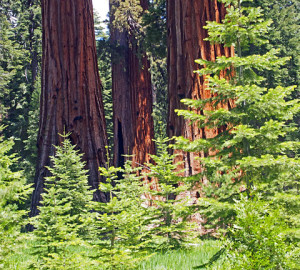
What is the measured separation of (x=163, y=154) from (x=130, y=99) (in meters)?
8.47

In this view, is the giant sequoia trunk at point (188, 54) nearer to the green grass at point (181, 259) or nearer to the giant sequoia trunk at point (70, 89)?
the green grass at point (181, 259)

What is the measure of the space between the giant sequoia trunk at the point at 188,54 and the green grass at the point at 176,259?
5.66ft

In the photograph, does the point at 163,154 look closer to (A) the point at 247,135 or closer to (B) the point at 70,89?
(A) the point at 247,135

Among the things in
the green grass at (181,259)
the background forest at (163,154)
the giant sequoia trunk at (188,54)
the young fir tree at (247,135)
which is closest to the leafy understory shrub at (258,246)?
the background forest at (163,154)

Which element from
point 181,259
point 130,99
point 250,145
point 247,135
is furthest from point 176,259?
point 130,99

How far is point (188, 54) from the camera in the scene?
22.2 feet

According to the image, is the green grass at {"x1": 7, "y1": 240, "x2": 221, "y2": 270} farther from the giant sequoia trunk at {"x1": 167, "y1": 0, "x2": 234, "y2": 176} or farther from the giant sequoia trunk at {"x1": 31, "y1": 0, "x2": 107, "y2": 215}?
the giant sequoia trunk at {"x1": 31, "y1": 0, "x2": 107, "y2": 215}

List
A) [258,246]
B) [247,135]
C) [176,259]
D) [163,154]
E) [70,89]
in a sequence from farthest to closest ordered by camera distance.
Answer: [70,89] → [163,154] → [176,259] → [247,135] → [258,246]

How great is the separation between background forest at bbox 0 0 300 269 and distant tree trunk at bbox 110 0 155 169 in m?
0.05

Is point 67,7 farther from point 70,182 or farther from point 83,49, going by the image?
point 70,182

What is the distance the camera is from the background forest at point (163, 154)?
3.59m

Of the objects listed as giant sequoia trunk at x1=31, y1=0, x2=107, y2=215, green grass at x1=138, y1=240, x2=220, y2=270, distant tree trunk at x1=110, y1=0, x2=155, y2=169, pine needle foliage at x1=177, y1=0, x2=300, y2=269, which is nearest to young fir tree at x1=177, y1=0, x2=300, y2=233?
pine needle foliage at x1=177, y1=0, x2=300, y2=269

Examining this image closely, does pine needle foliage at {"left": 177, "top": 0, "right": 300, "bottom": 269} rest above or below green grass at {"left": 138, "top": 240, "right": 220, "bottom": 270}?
above

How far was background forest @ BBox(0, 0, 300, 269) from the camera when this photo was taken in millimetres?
3586
